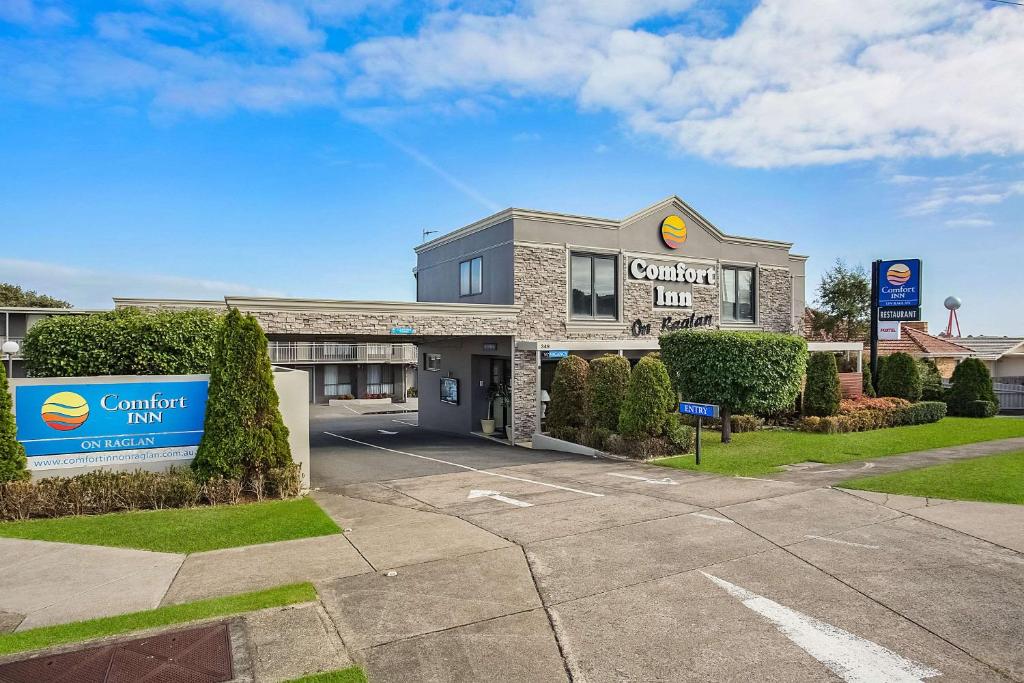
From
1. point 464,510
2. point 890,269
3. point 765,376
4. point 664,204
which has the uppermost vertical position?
point 664,204

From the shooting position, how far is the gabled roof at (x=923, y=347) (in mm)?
34062

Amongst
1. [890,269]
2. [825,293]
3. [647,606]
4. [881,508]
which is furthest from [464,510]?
[825,293]

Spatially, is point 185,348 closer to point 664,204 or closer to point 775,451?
point 775,451

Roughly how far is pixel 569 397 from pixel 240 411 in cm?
1116

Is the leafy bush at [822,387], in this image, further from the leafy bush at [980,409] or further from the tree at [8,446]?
the tree at [8,446]

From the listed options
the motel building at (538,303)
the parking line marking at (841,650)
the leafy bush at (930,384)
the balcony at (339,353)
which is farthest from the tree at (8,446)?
the balcony at (339,353)

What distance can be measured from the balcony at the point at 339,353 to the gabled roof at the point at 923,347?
30765mm

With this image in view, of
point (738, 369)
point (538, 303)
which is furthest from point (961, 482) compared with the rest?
point (538, 303)

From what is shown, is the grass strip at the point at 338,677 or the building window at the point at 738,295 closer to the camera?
the grass strip at the point at 338,677

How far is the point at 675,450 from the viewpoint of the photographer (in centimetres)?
1777

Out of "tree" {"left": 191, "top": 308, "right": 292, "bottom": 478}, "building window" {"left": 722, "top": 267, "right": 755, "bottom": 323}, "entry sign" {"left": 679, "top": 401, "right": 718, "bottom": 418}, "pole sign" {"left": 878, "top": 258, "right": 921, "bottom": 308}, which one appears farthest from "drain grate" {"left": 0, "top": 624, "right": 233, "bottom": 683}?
"pole sign" {"left": 878, "top": 258, "right": 921, "bottom": 308}

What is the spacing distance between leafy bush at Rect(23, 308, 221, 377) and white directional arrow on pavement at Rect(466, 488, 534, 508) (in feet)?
19.6

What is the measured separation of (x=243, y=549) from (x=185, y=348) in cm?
556

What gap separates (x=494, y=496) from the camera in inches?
488
